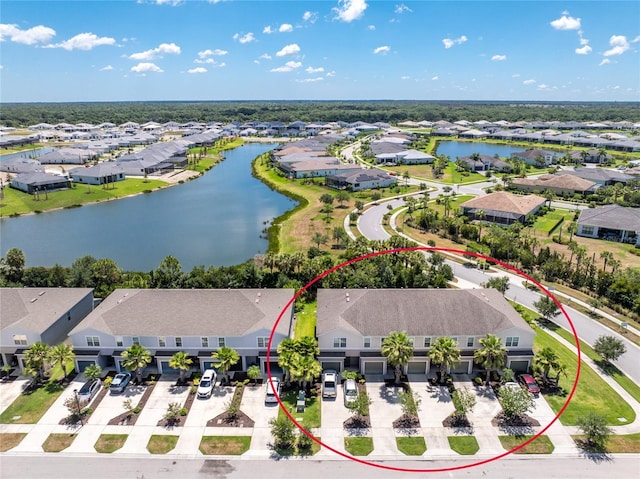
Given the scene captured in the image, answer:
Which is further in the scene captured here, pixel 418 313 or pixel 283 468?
pixel 418 313

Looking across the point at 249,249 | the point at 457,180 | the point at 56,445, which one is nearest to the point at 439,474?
the point at 56,445

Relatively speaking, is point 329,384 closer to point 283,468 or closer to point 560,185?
point 283,468

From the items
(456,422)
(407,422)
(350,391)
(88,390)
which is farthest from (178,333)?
(456,422)

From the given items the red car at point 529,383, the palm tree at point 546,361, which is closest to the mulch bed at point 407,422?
the red car at point 529,383

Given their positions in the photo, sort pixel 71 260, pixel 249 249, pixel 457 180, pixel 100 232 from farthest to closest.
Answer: pixel 457 180 < pixel 100 232 < pixel 249 249 < pixel 71 260

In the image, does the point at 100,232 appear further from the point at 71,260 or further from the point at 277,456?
the point at 277,456

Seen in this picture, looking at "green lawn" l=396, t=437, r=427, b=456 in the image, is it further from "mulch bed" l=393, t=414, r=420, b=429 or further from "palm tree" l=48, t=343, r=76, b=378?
"palm tree" l=48, t=343, r=76, b=378
